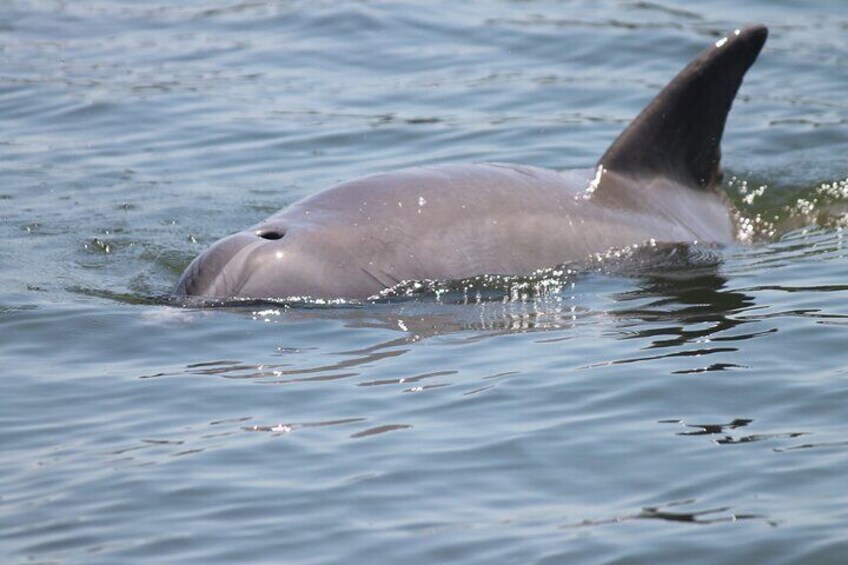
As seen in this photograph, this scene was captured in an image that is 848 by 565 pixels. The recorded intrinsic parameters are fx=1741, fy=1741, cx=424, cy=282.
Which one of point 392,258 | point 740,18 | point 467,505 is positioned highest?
point 740,18

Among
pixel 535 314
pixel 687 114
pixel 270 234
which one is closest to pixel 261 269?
pixel 270 234

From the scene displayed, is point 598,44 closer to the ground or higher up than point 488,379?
higher up

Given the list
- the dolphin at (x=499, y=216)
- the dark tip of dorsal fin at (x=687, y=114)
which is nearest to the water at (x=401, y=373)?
the dolphin at (x=499, y=216)

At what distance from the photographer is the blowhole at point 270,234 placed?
9.56 metres

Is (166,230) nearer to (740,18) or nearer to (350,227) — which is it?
(350,227)

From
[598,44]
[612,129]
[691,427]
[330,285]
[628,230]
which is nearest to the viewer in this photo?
[691,427]

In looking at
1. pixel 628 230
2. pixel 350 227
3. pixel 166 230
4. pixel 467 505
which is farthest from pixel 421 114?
pixel 467 505

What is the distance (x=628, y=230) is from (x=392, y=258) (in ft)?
6.20

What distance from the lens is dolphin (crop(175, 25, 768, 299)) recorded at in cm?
940

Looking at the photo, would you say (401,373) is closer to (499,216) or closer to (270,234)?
(270,234)

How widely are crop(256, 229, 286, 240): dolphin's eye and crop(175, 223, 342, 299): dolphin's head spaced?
70 mm

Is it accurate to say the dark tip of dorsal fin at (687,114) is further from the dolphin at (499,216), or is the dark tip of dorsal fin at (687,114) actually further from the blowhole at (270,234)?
the blowhole at (270,234)

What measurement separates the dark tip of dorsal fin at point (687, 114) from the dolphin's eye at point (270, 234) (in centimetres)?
258

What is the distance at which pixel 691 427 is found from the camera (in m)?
7.48
